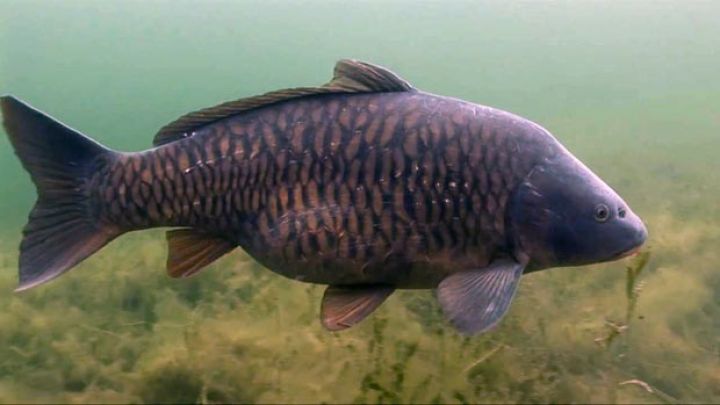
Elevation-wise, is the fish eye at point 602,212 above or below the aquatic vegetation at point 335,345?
above

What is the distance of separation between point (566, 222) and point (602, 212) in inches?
7.9

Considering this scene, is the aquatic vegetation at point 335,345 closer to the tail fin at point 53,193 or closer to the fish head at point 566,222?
the fish head at point 566,222

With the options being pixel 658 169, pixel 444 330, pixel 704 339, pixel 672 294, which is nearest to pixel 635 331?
pixel 704 339

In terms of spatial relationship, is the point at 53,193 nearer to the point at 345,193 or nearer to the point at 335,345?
the point at 345,193

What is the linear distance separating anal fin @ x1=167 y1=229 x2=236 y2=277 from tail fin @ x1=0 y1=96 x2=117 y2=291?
1.17 ft

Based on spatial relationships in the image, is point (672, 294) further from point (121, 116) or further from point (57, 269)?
point (121, 116)

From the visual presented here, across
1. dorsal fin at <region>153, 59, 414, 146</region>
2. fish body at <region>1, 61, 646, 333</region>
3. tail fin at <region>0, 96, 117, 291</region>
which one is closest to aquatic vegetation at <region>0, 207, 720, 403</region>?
fish body at <region>1, 61, 646, 333</region>

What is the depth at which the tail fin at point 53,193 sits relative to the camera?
4.11m

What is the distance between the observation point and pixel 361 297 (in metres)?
4.08

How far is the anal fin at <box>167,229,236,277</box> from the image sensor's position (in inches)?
168

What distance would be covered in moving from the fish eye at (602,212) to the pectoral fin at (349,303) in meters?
1.17

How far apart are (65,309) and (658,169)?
14.0 metres

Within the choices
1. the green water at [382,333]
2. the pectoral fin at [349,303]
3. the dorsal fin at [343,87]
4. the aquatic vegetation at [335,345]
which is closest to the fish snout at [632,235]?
the aquatic vegetation at [335,345]

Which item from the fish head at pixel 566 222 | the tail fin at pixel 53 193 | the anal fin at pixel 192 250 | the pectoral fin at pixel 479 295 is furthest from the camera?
the anal fin at pixel 192 250
